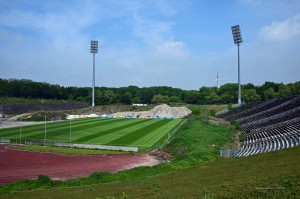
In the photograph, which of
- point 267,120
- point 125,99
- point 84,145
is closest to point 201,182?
point 84,145

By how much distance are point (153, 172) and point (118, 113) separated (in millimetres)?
88871

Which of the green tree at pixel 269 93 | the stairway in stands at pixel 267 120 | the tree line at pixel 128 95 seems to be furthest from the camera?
the tree line at pixel 128 95

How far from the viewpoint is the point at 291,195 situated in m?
11.5

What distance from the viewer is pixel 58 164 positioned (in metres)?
36.2

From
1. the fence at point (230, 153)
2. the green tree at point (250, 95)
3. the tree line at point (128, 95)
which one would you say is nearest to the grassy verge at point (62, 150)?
the fence at point (230, 153)

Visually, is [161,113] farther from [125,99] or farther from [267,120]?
[267,120]

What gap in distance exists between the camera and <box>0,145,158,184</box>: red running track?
103ft

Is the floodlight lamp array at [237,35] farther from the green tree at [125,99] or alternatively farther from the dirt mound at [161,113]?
the green tree at [125,99]

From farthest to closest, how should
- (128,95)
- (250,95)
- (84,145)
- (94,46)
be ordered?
1. (128,95)
2. (250,95)
3. (94,46)
4. (84,145)

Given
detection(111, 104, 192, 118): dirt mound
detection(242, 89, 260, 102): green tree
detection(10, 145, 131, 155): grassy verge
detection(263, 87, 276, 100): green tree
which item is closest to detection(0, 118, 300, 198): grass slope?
detection(10, 145, 131, 155): grassy verge

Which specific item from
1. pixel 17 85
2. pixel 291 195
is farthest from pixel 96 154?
pixel 17 85

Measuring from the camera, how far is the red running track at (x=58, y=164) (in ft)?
103

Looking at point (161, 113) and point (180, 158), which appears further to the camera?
point (161, 113)

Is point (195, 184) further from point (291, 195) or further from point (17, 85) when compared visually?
point (17, 85)
